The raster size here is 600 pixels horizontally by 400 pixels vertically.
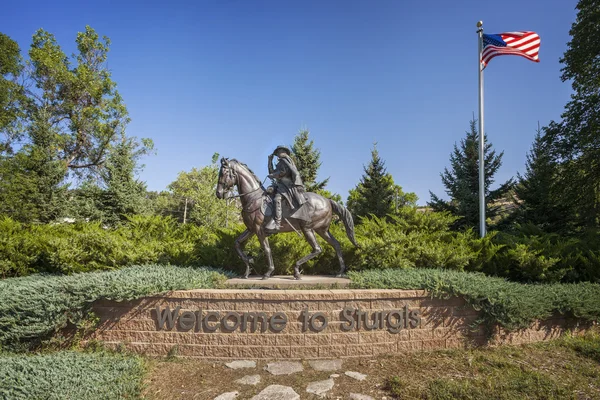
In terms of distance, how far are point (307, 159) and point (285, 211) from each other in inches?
484

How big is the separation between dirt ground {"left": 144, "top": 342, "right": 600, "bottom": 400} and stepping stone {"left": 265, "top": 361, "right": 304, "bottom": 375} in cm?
9

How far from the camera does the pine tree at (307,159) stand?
1830cm

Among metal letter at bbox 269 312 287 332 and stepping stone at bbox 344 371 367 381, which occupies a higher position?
metal letter at bbox 269 312 287 332

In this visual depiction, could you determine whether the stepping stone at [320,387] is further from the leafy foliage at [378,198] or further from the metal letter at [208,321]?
the leafy foliage at [378,198]

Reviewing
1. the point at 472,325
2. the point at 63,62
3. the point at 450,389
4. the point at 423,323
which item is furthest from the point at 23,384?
the point at 63,62

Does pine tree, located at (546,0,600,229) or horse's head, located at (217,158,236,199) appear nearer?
horse's head, located at (217,158,236,199)

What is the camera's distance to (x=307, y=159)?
1853 centimetres

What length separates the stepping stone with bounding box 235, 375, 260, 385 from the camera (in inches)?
161

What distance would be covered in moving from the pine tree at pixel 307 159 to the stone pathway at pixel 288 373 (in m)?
13.7

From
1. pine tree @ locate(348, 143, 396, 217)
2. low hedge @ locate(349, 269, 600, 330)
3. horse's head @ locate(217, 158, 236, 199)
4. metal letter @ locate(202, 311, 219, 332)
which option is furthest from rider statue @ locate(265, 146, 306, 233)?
pine tree @ locate(348, 143, 396, 217)

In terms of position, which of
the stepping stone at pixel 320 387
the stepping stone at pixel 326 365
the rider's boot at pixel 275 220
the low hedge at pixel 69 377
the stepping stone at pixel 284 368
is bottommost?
the stepping stone at pixel 284 368

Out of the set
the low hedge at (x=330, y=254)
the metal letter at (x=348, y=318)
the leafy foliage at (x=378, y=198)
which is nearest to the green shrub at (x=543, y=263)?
the low hedge at (x=330, y=254)

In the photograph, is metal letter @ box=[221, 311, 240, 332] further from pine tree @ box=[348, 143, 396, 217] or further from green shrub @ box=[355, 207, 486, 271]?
pine tree @ box=[348, 143, 396, 217]

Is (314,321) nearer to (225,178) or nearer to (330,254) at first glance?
(330,254)
